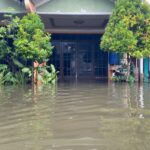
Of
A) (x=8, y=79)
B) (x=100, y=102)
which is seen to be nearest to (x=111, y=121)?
(x=100, y=102)

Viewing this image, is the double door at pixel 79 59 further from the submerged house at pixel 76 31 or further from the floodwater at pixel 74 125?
the floodwater at pixel 74 125

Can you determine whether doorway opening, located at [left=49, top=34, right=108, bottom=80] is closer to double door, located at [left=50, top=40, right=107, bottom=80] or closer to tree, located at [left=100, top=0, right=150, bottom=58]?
double door, located at [left=50, top=40, right=107, bottom=80]

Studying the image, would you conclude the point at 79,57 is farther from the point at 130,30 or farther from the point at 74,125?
the point at 74,125

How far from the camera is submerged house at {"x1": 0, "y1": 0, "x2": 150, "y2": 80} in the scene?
17094mm

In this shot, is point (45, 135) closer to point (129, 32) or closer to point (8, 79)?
point (8, 79)

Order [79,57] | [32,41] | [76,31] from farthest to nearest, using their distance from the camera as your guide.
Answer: [79,57] < [76,31] < [32,41]

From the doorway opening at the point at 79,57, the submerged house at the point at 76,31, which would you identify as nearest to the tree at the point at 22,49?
the submerged house at the point at 76,31

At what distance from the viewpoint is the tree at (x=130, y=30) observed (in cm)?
1457

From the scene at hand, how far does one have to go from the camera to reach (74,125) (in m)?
5.15

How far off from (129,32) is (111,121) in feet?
31.4

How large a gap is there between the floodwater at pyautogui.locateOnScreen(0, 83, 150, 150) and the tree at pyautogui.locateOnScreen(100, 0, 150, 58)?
23.8 ft

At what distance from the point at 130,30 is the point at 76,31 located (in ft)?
16.8

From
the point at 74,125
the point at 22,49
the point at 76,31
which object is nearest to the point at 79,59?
the point at 76,31

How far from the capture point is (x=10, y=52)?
47.3ft
